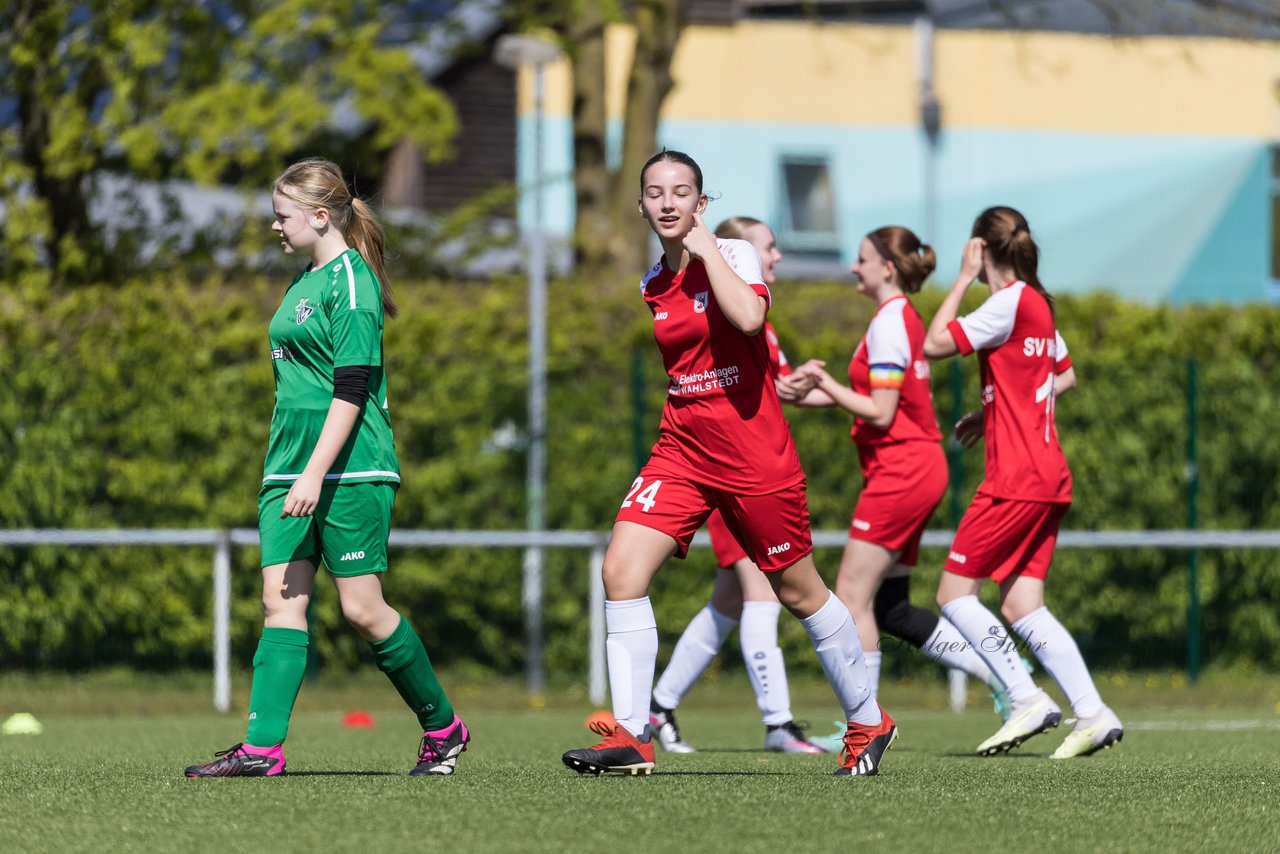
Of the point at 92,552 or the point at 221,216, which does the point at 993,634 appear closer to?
the point at 92,552

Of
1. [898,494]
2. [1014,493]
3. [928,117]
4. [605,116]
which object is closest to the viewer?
[1014,493]

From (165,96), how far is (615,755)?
32.5 ft

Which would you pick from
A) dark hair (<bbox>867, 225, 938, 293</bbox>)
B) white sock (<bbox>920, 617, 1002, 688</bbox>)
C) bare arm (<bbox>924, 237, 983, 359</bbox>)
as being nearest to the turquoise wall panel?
dark hair (<bbox>867, 225, 938, 293</bbox>)

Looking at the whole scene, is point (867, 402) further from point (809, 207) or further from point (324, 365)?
point (809, 207)

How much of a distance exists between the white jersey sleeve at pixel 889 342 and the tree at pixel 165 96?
7.58m

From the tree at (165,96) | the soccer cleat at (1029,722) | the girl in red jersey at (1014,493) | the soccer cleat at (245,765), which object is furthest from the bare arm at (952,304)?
the tree at (165,96)

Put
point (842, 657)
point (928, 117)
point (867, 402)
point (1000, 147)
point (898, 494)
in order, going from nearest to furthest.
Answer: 1. point (842, 657)
2. point (867, 402)
3. point (898, 494)
4. point (928, 117)
5. point (1000, 147)

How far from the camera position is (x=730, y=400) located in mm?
5930

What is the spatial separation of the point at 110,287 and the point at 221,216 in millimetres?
1763

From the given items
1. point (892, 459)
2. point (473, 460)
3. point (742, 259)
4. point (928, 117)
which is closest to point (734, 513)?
point (742, 259)

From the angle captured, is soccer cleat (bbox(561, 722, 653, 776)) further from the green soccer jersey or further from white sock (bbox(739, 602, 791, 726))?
white sock (bbox(739, 602, 791, 726))

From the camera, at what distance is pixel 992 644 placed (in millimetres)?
7465

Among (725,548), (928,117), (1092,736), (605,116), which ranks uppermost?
(928,117)

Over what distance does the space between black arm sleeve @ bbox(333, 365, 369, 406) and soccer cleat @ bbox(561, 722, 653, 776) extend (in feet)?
3.98
